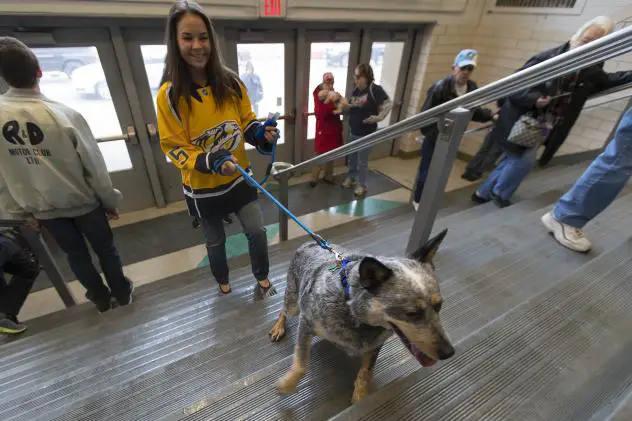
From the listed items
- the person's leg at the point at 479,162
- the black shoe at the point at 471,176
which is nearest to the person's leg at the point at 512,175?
Result: the person's leg at the point at 479,162

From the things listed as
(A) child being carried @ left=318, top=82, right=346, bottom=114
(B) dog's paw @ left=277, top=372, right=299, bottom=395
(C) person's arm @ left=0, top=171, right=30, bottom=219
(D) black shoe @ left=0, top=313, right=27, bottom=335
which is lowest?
(D) black shoe @ left=0, top=313, right=27, bottom=335

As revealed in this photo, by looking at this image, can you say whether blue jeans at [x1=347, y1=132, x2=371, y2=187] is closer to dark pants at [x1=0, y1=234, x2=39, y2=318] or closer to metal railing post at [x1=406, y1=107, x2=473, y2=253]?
metal railing post at [x1=406, y1=107, x2=473, y2=253]

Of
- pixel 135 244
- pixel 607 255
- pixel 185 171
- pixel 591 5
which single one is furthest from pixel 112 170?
pixel 591 5

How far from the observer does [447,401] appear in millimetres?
1042

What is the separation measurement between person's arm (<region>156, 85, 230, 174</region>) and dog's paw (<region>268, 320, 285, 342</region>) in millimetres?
891

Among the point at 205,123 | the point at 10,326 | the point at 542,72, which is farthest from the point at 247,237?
the point at 10,326

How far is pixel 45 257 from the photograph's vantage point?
2.09 m

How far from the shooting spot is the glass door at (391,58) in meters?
4.69

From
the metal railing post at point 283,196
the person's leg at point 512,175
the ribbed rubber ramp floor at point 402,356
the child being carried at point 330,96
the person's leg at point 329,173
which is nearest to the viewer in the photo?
the ribbed rubber ramp floor at point 402,356

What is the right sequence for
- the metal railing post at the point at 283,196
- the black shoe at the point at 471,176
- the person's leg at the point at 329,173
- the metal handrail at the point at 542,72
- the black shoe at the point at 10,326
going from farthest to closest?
the person's leg at the point at 329,173 → the black shoe at the point at 471,176 → the metal railing post at the point at 283,196 → the black shoe at the point at 10,326 → the metal handrail at the point at 542,72

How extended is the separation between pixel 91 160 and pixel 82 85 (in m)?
2.40

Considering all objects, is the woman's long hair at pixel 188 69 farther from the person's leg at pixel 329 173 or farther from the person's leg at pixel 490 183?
the person's leg at pixel 329 173

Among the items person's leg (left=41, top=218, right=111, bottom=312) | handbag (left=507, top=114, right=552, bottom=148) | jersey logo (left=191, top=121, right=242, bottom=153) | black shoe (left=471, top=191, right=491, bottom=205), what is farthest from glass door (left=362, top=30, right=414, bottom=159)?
person's leg (left=41, top=218, right=111, bottom=312)

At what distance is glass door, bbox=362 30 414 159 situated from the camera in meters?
4.69
